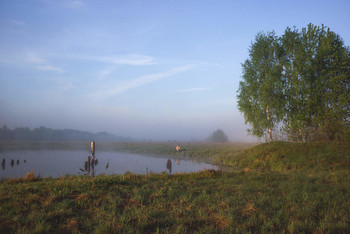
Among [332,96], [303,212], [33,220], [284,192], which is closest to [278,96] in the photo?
[332,96]

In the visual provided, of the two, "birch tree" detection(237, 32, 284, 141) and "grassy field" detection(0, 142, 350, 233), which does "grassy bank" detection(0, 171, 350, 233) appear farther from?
"birch tree" detection(237, 32, 284, 141)

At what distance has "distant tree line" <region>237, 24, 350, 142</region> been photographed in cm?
2161

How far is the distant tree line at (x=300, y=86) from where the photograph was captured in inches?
851

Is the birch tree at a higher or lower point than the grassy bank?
higher

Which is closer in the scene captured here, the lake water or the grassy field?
the grassy field

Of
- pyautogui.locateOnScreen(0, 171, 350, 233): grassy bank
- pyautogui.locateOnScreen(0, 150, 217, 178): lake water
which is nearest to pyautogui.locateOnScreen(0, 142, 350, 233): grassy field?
pyautogui.locateOnScreen(0, 171, 350, 233): grassy bank

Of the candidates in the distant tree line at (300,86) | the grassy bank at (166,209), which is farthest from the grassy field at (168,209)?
the distant tree line at (300,86)

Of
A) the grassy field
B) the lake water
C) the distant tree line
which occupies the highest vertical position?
the distant tree line

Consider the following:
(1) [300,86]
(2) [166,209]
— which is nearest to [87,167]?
(2) [166,209]

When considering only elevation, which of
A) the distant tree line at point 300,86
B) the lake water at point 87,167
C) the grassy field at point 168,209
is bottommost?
the lake water at point 87,167

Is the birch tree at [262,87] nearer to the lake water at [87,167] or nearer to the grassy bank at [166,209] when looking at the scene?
the lake water at [87,167]

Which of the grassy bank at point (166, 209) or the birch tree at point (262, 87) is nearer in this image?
the grassy bank at point (166, 209)

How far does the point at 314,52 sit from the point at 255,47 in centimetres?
709

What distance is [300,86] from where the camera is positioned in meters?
23.7
